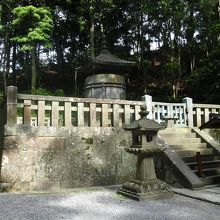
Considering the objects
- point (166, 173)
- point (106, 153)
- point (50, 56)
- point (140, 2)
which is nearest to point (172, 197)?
point (166, 173)

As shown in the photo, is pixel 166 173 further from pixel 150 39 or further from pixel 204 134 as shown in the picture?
pixel 150 39

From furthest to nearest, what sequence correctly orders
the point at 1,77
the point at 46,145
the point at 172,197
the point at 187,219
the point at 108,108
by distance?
the point at 1,77 → the point at 108,108 → the point at 46,145 → the point at 172,197 → the point at 187,219

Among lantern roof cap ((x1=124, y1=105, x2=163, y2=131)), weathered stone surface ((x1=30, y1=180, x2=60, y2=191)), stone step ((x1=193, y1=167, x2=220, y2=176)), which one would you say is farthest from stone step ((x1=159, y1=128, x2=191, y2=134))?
weathered stone surface ((x1=30, y1=180, x2=60, y2=191))

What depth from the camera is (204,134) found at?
10.1 metres

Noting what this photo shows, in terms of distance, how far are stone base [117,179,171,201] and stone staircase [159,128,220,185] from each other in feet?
5.64

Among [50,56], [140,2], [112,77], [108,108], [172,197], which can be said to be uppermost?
[140,2]

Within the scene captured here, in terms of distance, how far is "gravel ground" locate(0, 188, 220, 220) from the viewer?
512 centimetres

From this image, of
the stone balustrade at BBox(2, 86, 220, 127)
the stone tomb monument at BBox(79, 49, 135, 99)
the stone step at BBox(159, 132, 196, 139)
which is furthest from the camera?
the stone tomb monument at BBox(79, 49, 135, 99)

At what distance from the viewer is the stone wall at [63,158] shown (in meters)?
7.15

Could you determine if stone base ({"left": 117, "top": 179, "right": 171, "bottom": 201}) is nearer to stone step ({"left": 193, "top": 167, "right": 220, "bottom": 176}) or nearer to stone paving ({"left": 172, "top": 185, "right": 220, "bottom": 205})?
stone paving ({"left": 172, "top": 185, "right": 220, "bottom": 205})

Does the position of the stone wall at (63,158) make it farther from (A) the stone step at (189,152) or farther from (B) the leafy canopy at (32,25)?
(B) the leafy canopy at (32,25)

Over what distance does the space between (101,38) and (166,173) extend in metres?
16.7

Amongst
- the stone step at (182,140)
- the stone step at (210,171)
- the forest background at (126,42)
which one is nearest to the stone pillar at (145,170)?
the stone step at (210,171)

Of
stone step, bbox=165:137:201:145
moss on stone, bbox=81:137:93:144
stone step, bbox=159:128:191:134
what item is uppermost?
stone step, bbox=159:128:191:134
